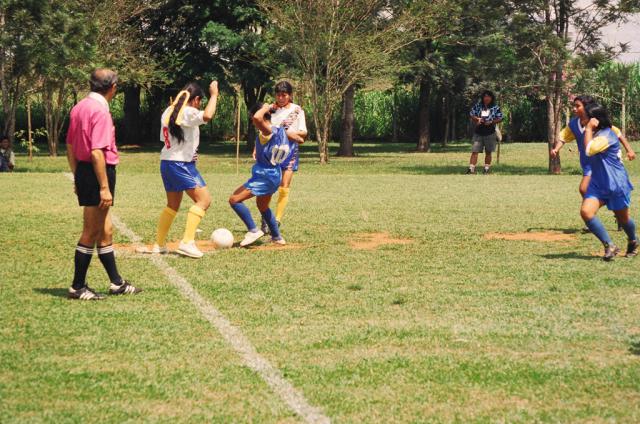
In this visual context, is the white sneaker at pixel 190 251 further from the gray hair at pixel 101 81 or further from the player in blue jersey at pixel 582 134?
the player in blue jersey at pixel 582 134

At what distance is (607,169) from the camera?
10492 mm

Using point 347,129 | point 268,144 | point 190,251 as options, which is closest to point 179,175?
A: point 190,251

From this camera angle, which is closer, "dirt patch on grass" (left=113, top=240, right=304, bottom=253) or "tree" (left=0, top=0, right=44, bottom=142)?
"dirt patch on grass" (left=113, top=240, right=304, bottom=253)

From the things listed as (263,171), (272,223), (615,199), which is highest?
(263,171)

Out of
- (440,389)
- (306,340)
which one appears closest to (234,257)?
(306,340)

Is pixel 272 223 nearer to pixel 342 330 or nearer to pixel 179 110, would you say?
pixel 179 110

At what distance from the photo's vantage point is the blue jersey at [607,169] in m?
10.4

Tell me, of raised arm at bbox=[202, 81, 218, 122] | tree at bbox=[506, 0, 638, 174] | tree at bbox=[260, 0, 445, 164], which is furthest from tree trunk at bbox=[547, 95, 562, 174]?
raised arm at bbox=[202, 81, 218, 122]

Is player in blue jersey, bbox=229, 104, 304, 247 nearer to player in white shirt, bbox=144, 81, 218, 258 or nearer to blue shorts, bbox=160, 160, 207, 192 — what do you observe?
player in white shirt, bbox=144, 81, 218, 258

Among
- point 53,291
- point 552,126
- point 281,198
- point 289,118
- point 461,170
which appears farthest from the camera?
point 461,170

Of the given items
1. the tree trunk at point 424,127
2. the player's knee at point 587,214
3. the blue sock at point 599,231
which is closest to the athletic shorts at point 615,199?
the player's knee at point 587,214

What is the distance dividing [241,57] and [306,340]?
32.7 meters

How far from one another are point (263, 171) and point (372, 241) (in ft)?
5.33

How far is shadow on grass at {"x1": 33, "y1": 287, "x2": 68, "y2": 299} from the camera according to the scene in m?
8.19
